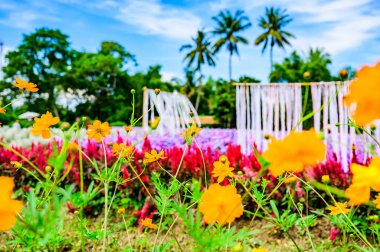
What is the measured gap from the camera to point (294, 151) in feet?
1.90

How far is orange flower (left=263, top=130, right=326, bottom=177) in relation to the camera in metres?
0.58

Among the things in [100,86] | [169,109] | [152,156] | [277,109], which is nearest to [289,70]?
[100,86]

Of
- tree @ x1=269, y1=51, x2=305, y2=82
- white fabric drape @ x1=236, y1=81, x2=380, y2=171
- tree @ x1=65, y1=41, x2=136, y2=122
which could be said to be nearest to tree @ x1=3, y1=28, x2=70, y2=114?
tree @ x1=65, y1=41, x2=136, y2=122

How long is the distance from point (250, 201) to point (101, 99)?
2822cm

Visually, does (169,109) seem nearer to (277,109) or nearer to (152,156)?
(277,109)

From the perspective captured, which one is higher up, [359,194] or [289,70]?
[289,70]

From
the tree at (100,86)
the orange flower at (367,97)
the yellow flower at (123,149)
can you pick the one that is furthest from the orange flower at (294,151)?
the tree at (100,86)

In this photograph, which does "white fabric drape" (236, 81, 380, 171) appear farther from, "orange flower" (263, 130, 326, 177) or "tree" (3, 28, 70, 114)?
"tree" (3, 28, 70, 114)

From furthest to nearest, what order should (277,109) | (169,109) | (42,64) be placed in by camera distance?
(42,64) < (169,109) < (277,109)

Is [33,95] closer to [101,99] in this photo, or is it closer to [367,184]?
[101,99]

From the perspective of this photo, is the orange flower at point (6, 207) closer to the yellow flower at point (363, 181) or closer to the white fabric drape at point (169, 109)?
the yellow flower at point (363, 181)

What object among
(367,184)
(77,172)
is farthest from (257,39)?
(367,184)

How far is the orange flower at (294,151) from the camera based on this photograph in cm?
58

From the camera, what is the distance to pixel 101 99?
30.4 meters
